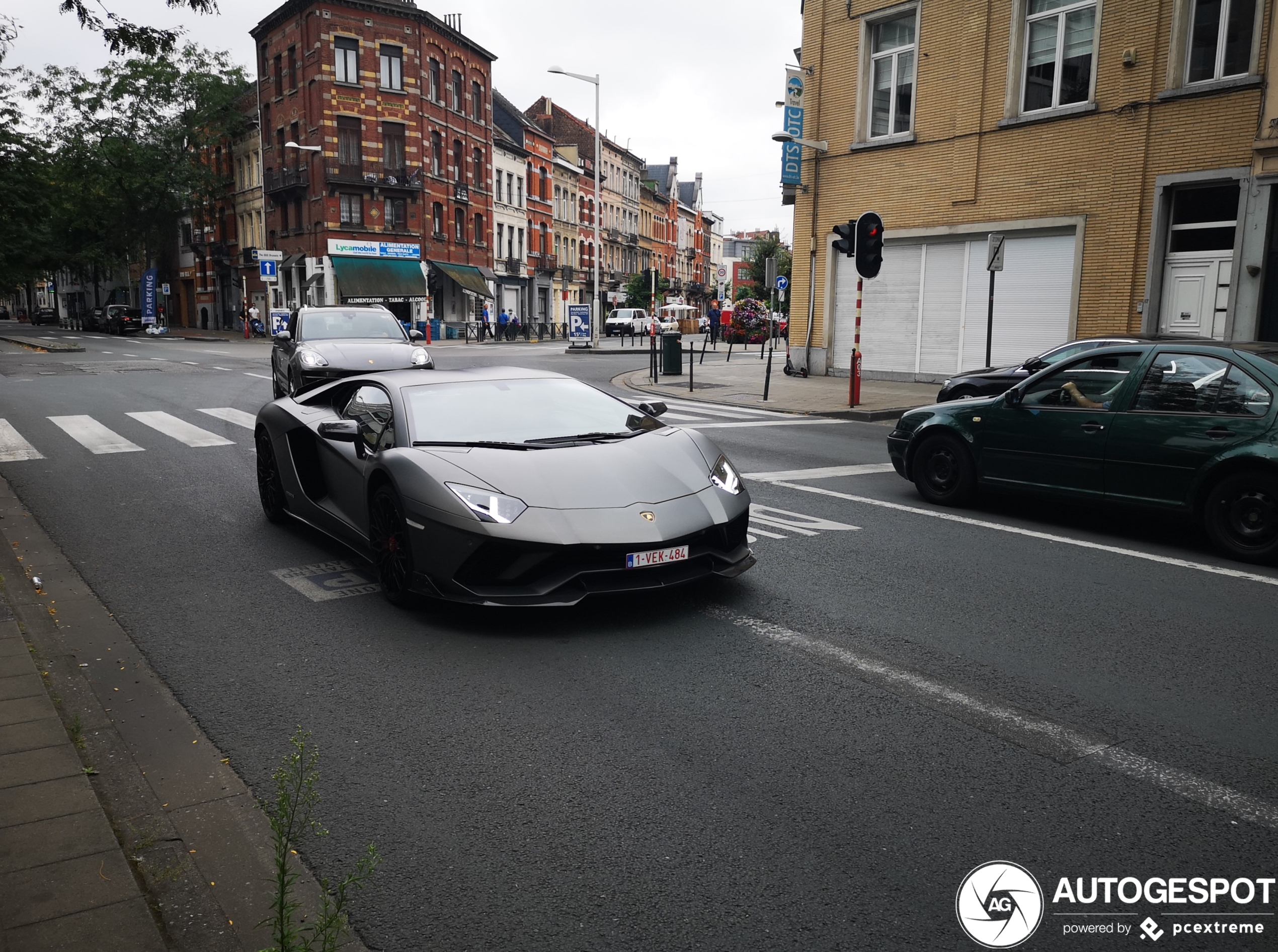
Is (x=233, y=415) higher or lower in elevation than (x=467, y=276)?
lower

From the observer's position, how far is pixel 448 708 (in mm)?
4164

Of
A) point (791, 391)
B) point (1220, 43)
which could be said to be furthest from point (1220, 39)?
point (791, 391)

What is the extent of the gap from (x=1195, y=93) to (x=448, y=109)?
4466 cm

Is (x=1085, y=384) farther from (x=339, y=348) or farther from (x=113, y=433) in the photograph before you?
(x=113, y=433)

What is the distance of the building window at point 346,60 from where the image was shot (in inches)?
1944

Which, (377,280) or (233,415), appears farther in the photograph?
(377,280)

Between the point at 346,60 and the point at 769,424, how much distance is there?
42.9 m

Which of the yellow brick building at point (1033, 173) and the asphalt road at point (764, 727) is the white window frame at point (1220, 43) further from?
the asphalt road at point (764, 727)

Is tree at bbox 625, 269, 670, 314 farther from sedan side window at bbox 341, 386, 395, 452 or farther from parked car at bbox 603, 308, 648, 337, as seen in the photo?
sedan side window at bbox 341, 386, 395, 452

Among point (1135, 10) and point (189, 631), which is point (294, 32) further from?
point (189, 631)

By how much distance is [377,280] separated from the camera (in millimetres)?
50344

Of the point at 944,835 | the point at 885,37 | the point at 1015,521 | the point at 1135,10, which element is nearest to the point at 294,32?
the point at 885,37

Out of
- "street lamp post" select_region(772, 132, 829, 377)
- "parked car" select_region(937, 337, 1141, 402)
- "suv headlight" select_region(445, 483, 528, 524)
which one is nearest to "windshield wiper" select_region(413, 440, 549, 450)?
"suv headlight" select_region(445, 483, 528, 524)

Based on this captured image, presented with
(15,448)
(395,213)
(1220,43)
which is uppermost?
(395,213)
